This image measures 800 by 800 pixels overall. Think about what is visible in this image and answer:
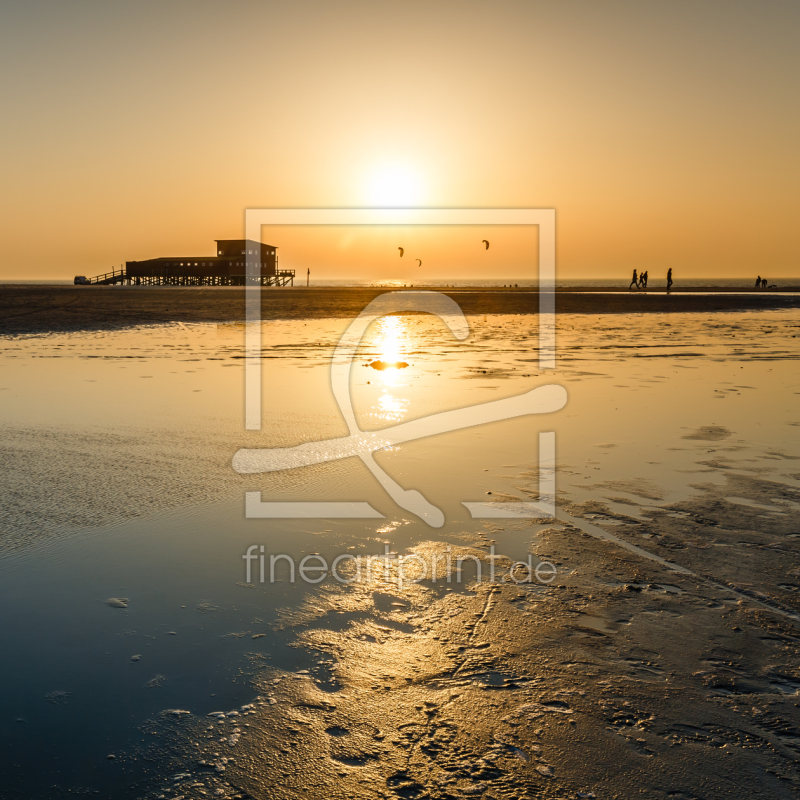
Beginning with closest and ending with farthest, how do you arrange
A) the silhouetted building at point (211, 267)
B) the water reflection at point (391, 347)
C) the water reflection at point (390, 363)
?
the water reflection at point (390, 363)
the water reflection at point (391, 347)
the silhouetted building at point (211, 267)

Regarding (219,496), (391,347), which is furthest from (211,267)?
(219,496)

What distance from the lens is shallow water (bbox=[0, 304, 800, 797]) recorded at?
3.14m

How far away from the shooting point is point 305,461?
7.40m

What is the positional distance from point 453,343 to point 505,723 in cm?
1997

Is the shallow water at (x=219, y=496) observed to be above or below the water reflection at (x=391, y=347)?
below

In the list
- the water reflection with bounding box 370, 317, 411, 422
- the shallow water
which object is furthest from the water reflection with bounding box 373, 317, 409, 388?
the shallow water

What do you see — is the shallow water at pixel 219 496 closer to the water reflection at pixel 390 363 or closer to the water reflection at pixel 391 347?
the water reflection at pixel 390 363

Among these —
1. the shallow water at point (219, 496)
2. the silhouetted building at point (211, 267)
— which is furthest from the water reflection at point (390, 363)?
the silhouetted building at point (211, 267)

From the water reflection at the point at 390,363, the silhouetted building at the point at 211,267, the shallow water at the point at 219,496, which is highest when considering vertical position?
the silhouetted building at the point at 211,267

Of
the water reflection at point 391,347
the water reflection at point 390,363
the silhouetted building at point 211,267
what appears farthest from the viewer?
the silhouetted building at point 211,267

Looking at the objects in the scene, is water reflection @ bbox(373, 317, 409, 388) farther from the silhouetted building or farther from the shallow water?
the silhouetted building

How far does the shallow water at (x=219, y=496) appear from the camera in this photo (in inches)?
124

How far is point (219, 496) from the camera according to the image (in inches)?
237

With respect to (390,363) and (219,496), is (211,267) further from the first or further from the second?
(219,496)
